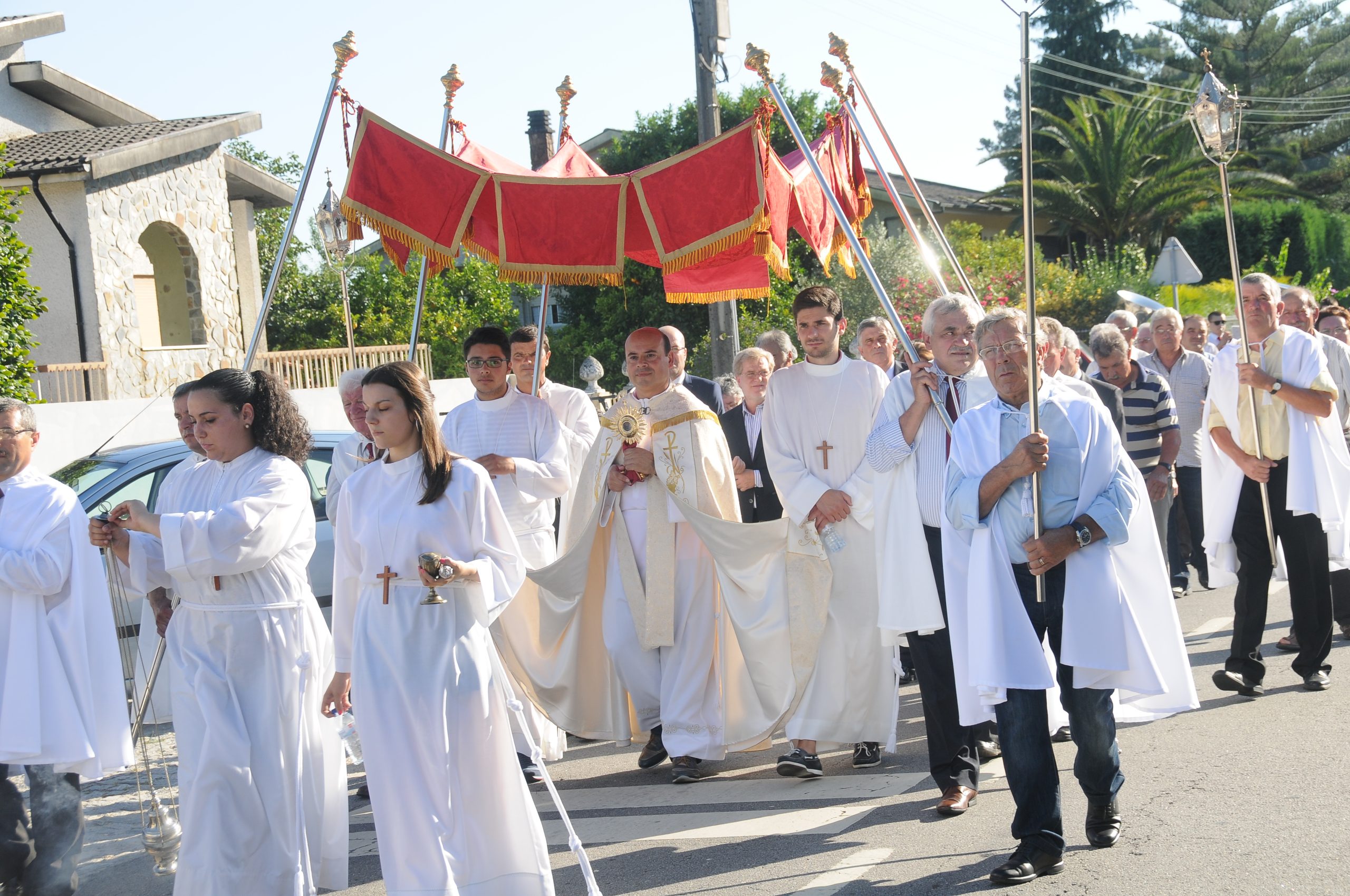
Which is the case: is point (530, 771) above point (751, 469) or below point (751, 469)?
below

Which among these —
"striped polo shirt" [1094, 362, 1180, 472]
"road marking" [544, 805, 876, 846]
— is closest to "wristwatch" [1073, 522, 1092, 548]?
"road marking" [544, 805, 876, 846]

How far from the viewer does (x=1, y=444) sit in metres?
4.94

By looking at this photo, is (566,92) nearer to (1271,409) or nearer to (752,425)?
(752,425)

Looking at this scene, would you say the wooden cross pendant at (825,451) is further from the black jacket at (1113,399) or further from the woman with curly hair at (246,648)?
the black jacket at (1113,399)

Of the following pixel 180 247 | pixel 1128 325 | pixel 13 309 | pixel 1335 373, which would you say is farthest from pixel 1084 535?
pixel 180 247

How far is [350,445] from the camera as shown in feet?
22.5

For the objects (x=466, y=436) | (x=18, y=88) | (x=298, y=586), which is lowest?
(x=298, y=586)

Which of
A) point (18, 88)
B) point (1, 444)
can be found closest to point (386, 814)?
point (1, 444)

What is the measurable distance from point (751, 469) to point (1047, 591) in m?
3.66

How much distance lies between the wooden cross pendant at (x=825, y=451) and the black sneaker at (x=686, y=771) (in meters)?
1.55

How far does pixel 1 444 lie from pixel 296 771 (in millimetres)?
1724

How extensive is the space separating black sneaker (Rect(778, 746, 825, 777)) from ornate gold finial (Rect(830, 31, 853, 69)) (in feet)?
11.5

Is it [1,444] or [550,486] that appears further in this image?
[550,486]

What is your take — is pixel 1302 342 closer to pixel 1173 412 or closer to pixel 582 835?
pixel 1173 412
